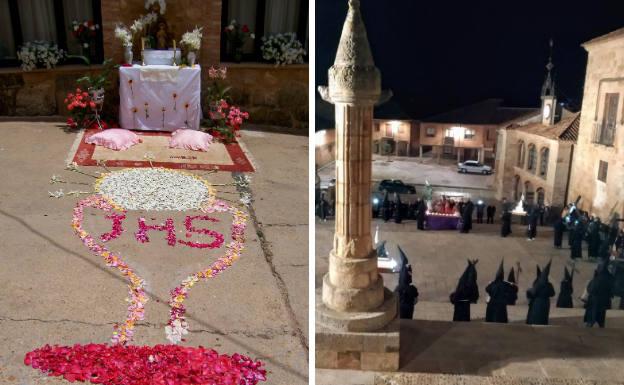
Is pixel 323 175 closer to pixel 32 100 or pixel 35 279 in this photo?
pixel 35 279

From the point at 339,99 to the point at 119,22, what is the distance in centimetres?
488

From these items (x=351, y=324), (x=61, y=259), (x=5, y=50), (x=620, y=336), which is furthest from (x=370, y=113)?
(x=5, y=50)

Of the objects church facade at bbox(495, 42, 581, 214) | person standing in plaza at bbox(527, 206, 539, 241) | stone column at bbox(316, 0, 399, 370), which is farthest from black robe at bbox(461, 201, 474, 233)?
stone column at bbox(316, 0, 399, 370)

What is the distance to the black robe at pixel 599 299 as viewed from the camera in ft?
18.2

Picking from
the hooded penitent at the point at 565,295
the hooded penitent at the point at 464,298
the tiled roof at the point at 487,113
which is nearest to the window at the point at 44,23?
the tiled roof at the point at 487,113

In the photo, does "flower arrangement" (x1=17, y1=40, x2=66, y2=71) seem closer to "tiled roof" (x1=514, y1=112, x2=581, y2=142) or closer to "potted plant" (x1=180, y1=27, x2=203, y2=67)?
"potted plant" (x1=180, y1=27, x2=203, y2=67)

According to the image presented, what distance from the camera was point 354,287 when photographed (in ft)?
11.2

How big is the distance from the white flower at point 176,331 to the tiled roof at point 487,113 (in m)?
4.03

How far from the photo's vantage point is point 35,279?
10.5 ft

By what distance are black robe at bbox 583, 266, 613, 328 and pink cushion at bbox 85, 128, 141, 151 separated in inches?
186

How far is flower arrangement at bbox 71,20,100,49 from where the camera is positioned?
A: 707cm

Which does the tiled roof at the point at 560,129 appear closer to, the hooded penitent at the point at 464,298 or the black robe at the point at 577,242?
the black robe at the point at 577,242

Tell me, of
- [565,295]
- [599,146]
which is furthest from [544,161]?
[565,295]

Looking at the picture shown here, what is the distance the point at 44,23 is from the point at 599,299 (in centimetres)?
689
